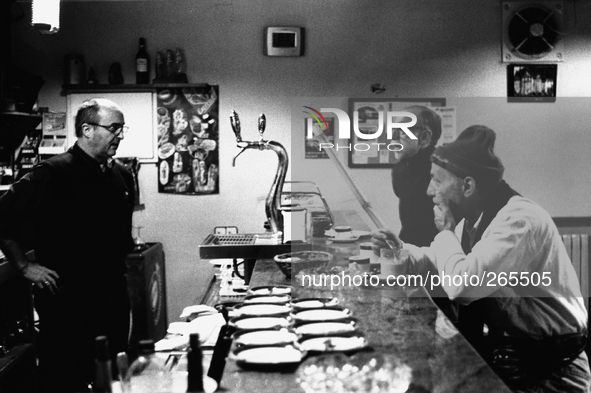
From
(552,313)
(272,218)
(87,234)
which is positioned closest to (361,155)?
(272,218)

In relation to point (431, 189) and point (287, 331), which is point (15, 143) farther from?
point (287, 331)

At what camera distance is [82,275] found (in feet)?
9.26

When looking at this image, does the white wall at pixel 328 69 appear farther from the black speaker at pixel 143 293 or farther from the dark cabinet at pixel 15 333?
the dark cabinet at pixel 15 333

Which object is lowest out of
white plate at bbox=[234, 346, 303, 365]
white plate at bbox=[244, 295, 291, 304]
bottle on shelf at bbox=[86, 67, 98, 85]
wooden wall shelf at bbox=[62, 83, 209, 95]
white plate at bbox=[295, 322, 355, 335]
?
white plate at bbox=[234, 346, 303, 365]

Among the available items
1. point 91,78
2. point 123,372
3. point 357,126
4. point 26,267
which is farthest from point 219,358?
point 91,78

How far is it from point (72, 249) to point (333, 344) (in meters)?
1.73

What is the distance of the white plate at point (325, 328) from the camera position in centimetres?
168

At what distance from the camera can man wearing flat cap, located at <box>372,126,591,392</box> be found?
9.11 feet

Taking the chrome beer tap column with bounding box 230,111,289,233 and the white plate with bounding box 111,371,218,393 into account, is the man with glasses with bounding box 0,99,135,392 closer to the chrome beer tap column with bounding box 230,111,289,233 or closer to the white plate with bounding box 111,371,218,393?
the chrome beer tap column with bounding box 230,111,289,233

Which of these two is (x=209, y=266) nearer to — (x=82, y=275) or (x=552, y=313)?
(x=82, y=275)

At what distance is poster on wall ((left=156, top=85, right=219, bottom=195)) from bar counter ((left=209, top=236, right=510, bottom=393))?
7.02 feet

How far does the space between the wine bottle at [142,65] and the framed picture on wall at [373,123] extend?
1654 millimetres

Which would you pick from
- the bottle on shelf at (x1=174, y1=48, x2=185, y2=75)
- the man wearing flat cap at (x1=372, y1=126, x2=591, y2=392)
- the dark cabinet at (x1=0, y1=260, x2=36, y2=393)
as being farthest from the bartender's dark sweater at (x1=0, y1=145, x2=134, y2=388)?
the bottle on shelf at (x1=174, y1=48, x2=185, y2=75)

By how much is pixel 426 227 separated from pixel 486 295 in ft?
1.67
